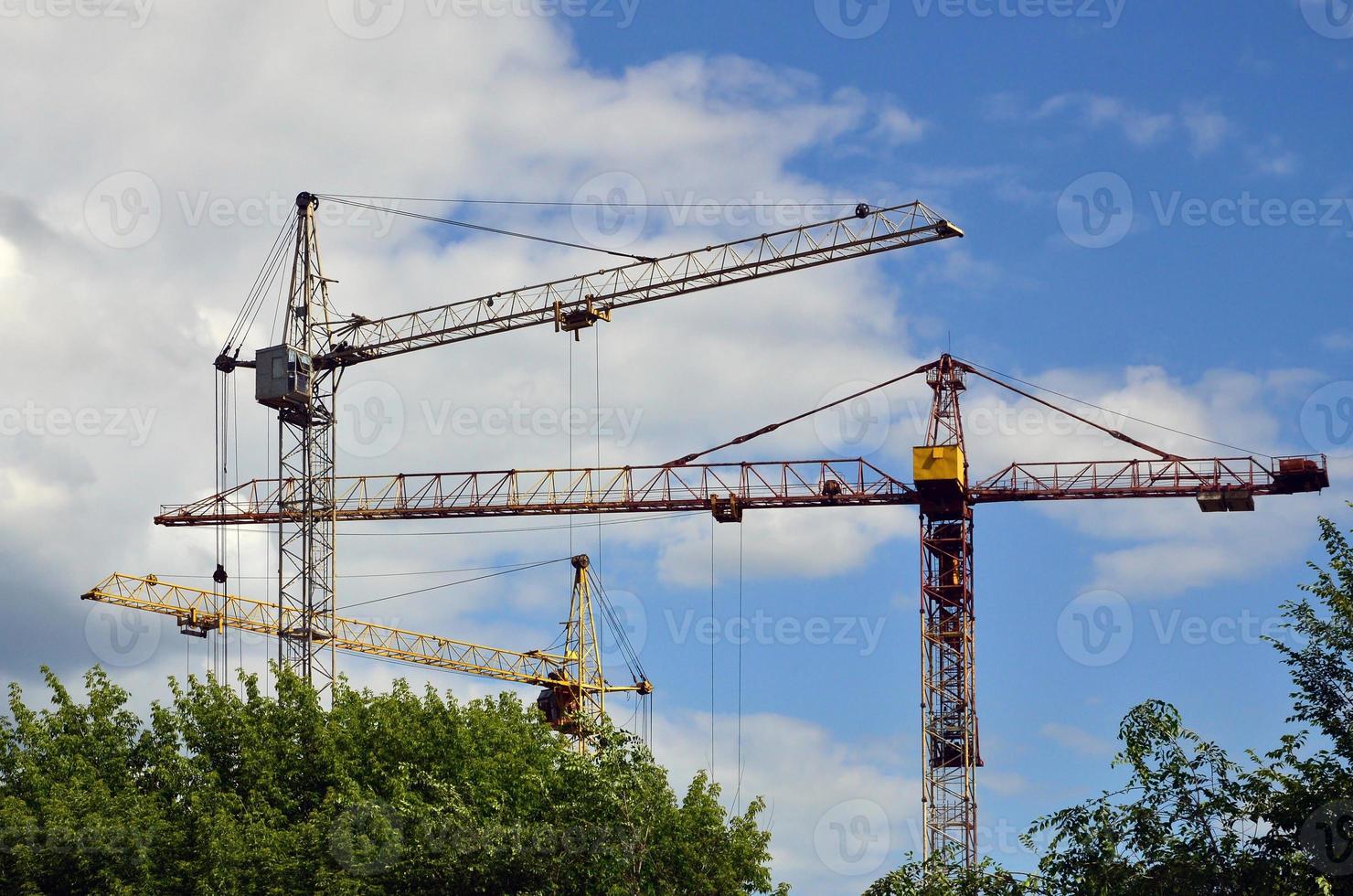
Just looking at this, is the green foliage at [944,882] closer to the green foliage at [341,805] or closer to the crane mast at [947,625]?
the green foliage at [341,805]

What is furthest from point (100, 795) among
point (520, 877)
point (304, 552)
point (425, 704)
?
point (304, 552)

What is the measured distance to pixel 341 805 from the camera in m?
59.9

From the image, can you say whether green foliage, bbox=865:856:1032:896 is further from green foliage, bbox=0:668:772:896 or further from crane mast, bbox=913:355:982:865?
crane mast, bbox=913:355:982:865

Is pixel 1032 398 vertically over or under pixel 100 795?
over

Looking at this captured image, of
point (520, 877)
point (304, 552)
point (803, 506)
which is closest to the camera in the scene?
point (520, 877)

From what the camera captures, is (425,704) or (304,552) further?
(304,552)

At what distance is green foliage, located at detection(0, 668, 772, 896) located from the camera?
4669 cm

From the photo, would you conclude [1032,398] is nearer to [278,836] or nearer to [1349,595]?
[278,836]

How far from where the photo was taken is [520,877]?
46.3m

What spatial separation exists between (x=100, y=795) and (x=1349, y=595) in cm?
4302

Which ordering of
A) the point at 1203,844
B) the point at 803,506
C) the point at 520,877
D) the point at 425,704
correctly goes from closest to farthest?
the point at 1203,844, the point at 520,877, the point at 425,704, the point at 803,506

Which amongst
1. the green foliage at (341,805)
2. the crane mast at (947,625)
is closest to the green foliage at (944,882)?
the green foliage at (341,805)

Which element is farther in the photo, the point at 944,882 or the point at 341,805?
the point at 341,805

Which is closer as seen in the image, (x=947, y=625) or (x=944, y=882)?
(x=944, y=882)
